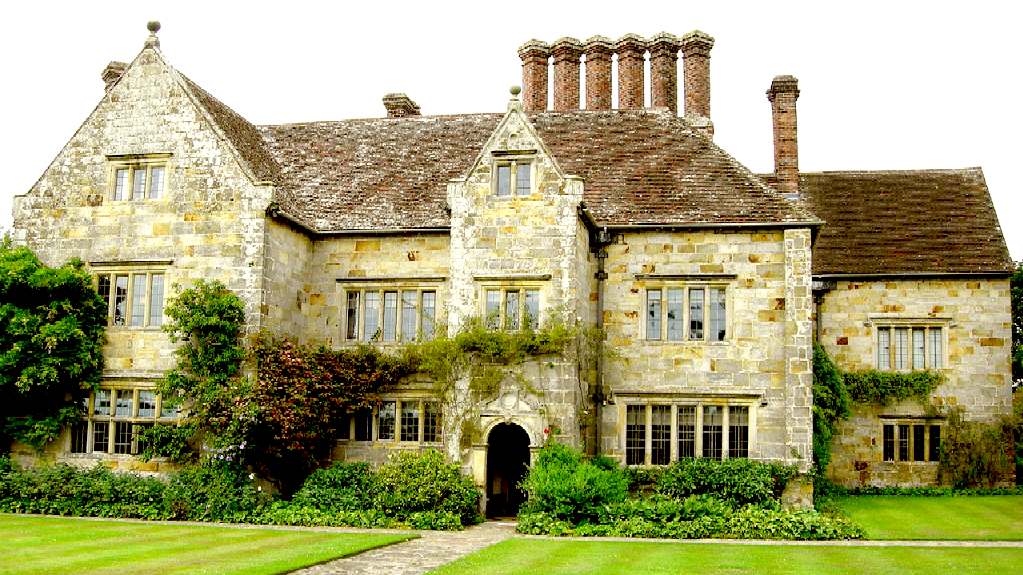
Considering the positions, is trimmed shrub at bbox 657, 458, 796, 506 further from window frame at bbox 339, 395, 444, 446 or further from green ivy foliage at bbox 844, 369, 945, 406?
green ivy foliage at bbox 844, 369, 945, 406

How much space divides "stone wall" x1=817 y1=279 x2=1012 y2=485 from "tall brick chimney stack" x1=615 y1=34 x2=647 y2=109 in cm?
808

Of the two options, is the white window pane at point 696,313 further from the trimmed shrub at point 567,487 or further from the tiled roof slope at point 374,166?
the tiled roof slope at point 374,166

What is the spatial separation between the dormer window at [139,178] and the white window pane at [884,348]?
20026mm

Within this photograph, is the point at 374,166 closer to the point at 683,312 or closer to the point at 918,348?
the point at 683,312

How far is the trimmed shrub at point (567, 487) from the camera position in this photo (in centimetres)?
1981

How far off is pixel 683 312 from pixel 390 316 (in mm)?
7041

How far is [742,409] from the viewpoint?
23438 mm

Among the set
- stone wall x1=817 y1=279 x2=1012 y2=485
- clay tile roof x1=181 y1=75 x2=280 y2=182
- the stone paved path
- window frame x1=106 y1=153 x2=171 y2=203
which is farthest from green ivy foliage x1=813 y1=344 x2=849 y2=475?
window frame x1=106 y1=153 x2=171 y2=203

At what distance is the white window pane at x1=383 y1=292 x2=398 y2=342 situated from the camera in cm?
2472

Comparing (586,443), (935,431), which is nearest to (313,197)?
(586,443)

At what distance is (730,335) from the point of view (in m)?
23.7

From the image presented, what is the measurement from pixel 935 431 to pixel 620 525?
46.3 ft

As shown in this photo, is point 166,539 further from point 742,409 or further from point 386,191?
point 742,409

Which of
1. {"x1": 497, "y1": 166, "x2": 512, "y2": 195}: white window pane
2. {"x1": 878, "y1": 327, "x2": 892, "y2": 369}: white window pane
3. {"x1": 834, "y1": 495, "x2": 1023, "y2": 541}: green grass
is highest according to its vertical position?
{"x1": 497, "y1": 166, "x2": 512, "y2": 195}: white window pane
